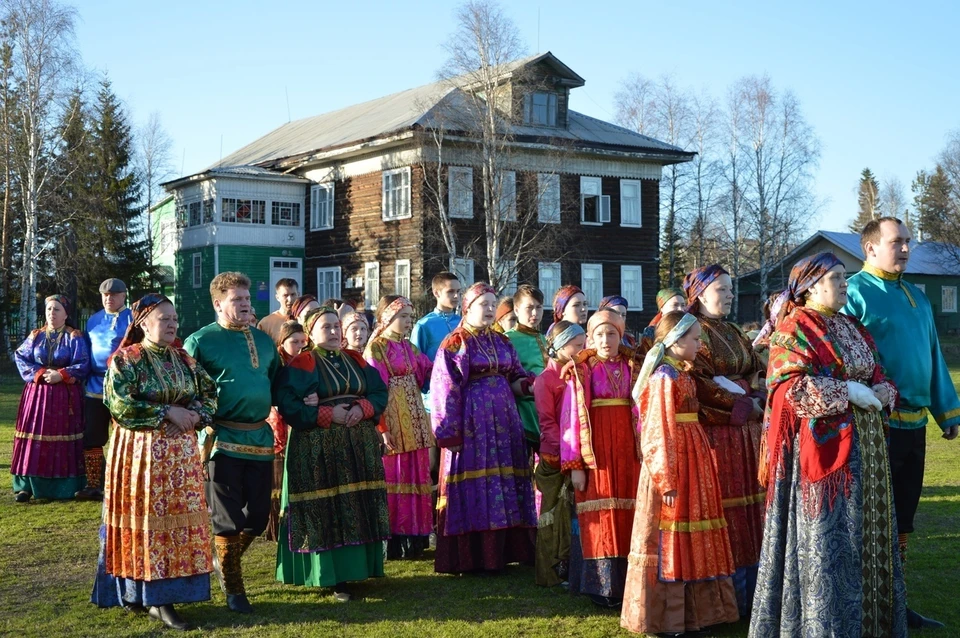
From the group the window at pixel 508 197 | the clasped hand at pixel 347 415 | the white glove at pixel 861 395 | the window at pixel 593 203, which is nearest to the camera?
the white glove at pixel 861 395

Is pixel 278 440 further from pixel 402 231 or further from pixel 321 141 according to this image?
pixel 321 141

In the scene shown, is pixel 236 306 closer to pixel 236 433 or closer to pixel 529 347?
pixel 236 433

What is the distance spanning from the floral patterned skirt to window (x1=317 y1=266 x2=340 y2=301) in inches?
1066

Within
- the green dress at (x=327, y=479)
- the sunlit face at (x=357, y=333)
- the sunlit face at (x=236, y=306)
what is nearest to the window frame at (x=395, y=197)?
the sunlit face at (x=357, y=333)

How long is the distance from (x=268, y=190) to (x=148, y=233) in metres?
12.9

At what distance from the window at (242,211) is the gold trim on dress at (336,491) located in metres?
27.5

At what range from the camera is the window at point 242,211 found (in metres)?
32.6

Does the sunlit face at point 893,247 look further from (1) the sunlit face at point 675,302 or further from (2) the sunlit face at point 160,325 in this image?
(2) the sunlit face at point 160,325

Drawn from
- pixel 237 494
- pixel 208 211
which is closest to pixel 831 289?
pixel 237 494

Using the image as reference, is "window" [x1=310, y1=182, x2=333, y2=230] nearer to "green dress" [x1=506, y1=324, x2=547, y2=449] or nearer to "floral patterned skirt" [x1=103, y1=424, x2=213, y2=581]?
"green dress" [x1=506, y1=324, x2=547, y2=449]

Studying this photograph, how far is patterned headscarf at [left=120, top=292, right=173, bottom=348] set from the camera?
574cm

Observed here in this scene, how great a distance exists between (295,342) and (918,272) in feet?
149

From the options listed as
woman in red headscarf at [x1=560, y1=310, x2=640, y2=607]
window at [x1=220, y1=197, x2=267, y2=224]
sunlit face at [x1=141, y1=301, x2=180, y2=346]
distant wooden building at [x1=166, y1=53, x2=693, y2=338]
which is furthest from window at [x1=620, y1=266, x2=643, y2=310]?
sunlit face at [x1=141, y1=301, x2=180, y2=346]

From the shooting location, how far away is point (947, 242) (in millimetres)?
45781
